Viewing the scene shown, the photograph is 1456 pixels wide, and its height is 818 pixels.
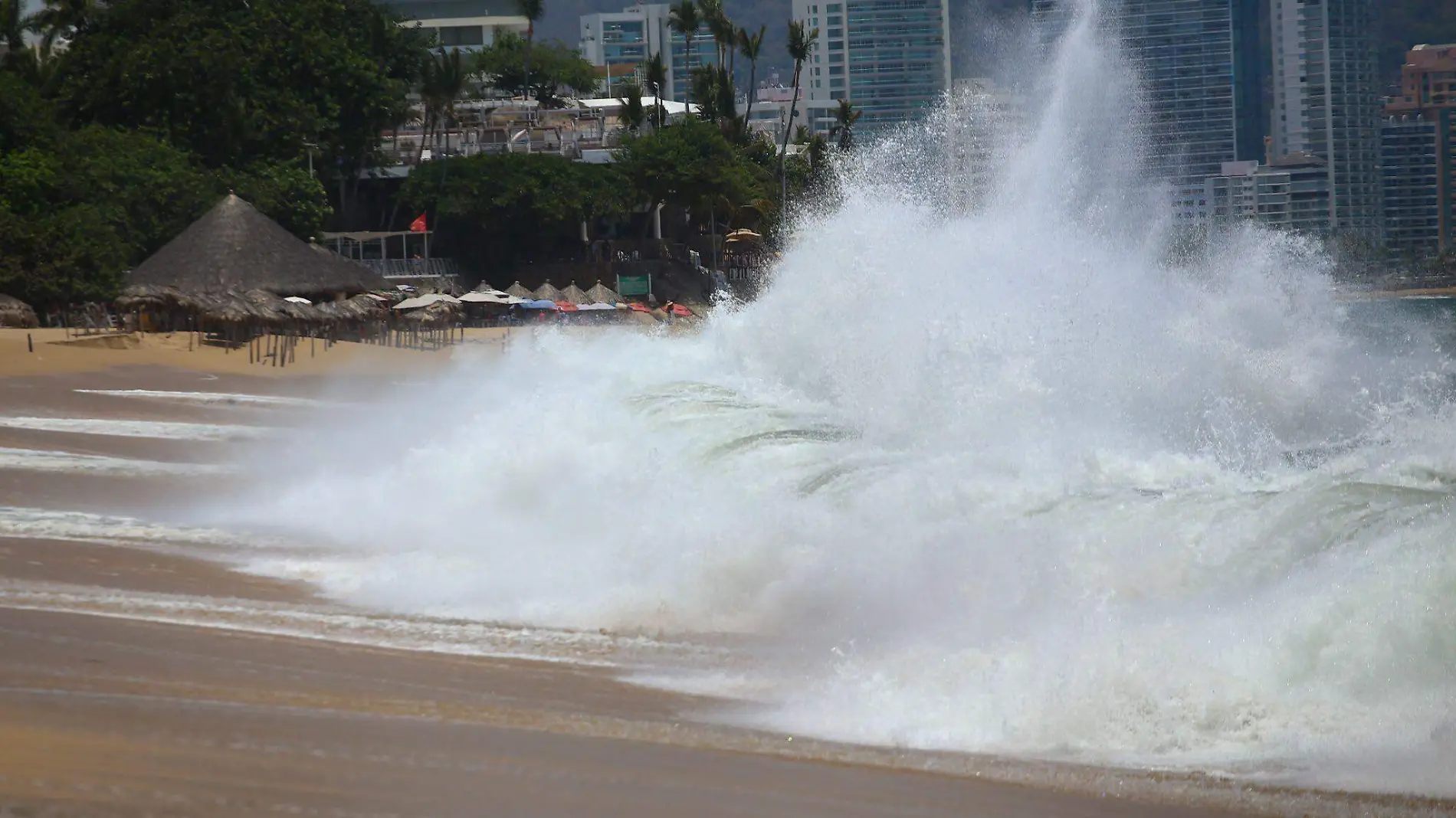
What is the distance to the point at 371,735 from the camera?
6.65 meters

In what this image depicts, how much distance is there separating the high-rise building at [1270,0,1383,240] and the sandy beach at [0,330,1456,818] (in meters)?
38.7

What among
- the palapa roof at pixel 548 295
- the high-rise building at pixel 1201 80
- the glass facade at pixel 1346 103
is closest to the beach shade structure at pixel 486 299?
the palapa roof at pixel 548 295

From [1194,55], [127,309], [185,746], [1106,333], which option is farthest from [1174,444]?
[1194,55]

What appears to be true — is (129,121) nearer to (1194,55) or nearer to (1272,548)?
A: (1194,55)

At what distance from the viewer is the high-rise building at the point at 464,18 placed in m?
106

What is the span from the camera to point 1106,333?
15766 millimetres

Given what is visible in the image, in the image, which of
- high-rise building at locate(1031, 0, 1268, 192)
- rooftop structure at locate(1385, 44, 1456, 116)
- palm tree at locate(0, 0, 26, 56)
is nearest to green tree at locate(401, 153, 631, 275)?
palm tree at locate(0, 0, 26, 56)

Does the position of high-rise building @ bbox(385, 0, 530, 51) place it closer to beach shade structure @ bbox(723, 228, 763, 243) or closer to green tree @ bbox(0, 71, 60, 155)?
beach shade structure @ bbox(723, 228, 763, 243)

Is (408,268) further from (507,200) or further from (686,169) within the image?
(686,169)

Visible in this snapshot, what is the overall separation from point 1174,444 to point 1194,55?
4235cm

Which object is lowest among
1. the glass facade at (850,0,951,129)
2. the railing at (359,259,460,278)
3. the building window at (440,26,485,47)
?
the railing at (359,259,460,278)

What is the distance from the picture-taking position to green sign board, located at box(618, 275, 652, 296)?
57.5m

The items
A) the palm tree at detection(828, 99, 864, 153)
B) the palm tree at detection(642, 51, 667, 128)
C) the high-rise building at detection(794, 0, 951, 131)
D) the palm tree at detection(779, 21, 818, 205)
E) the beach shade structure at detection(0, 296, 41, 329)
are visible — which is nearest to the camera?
the beach shade structure at detection(0, 296, 41, 329)

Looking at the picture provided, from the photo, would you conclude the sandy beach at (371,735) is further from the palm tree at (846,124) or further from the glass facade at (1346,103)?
the palm tree at (846,124)
